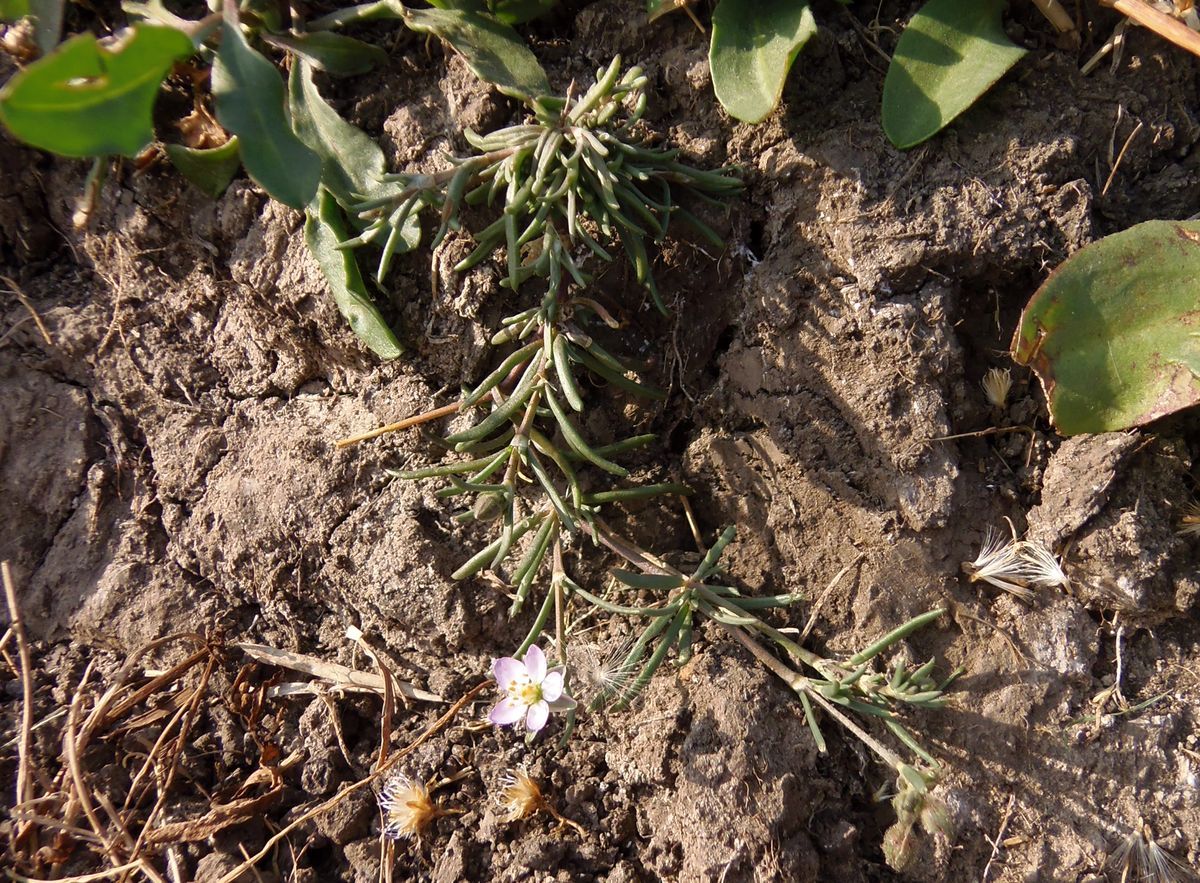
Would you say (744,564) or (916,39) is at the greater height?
(916,39)

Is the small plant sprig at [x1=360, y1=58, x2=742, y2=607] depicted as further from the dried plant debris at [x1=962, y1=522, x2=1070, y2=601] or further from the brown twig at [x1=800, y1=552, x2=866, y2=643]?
the dried plant debris at [x1=962, y1=522, x2=1070, y2=601]

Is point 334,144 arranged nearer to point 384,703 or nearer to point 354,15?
point 354,15

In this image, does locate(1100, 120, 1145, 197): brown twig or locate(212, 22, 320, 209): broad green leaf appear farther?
locate(1100, 120, 1145, 197): brown twig

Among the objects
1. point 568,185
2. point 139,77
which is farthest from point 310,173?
point 568,185

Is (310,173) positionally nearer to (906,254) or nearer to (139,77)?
(139,77)

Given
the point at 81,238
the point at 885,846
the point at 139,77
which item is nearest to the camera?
the point at 139,77

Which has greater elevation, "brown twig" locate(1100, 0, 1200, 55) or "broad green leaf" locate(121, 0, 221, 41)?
"broad green leaf" locate(121, 0, 221, 41)

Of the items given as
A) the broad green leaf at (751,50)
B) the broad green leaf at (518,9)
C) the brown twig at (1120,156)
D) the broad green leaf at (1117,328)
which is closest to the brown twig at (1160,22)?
the brown twig at (1120,156)

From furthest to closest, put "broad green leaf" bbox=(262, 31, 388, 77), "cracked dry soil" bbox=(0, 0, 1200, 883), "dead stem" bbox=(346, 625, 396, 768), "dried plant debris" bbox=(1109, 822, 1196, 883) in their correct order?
"broad green leaf" bbox=(262, 31, 388, 77)
"dead stem" bbox=(346, 625, 396, 768)
"cracked dry soil" bbox=(0, 0, 1200, 883)
"dried plant debris" bbox=(1109, 822, 1196, 883)

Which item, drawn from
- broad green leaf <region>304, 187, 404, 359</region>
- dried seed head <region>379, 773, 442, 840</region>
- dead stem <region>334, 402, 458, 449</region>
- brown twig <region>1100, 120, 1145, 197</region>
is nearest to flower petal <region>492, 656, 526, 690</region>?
dried seed head <region>379, 773, 442, 840</region>
